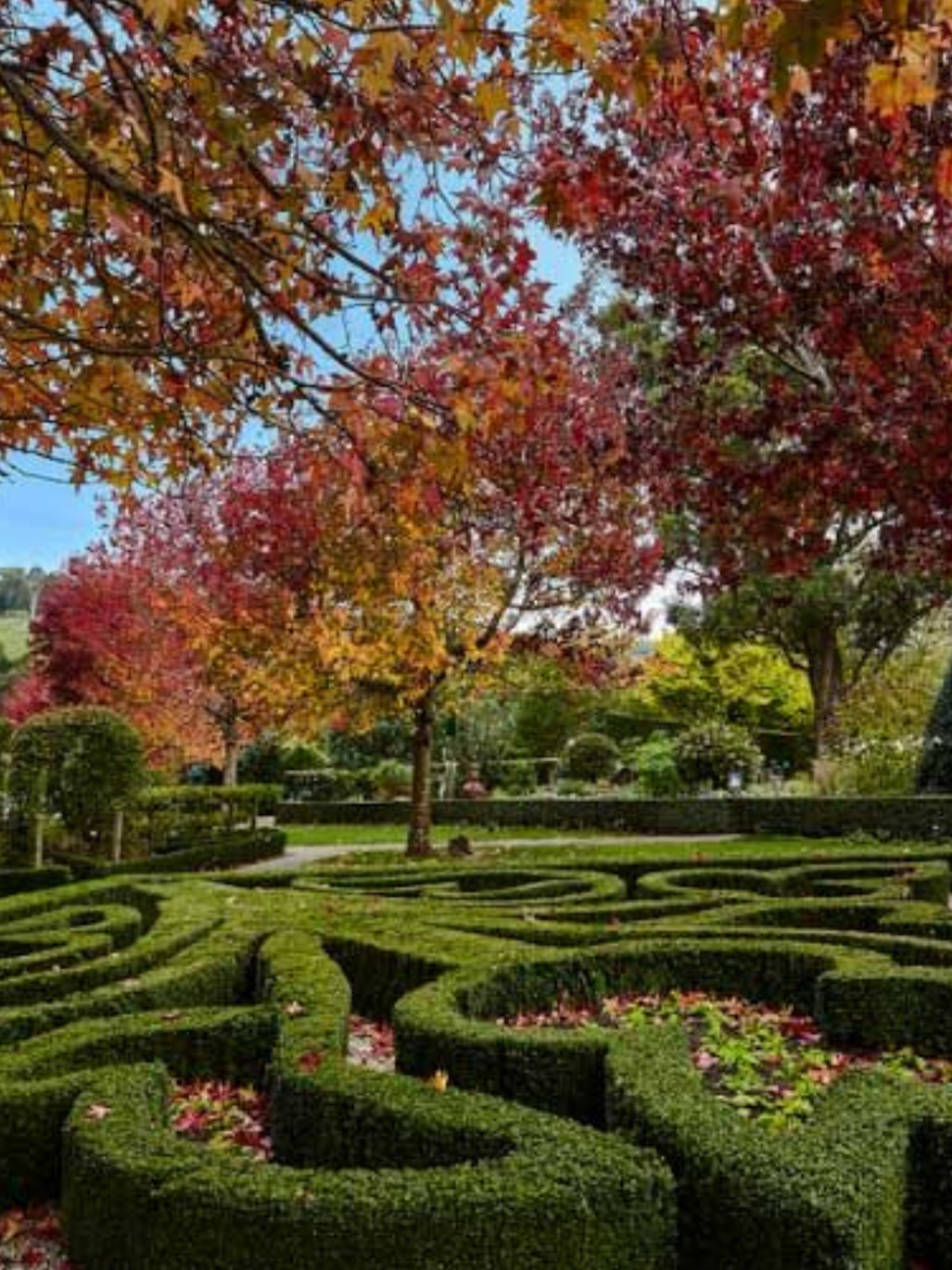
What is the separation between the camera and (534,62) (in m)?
4.14

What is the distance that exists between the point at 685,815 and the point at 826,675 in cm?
1038

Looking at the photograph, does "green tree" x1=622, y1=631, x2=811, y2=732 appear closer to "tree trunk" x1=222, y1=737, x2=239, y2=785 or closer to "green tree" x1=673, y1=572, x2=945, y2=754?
"green tree" x1=673, y1=572, x2=945, y2=754

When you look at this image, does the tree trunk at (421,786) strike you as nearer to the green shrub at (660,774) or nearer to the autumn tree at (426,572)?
the autumn tree at (426,572)

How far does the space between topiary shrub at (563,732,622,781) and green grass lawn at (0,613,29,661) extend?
34367mm

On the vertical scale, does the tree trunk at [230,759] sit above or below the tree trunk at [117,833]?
above

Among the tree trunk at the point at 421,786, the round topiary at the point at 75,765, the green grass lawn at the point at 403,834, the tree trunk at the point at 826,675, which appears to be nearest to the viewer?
the round topiary at the point at 75,765

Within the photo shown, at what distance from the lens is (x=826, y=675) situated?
27.2 meters

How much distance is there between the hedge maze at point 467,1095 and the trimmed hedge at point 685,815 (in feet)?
30.7

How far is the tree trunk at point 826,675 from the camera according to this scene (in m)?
27.1

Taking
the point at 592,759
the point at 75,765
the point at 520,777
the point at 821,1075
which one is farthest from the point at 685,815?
the point at 821,1075

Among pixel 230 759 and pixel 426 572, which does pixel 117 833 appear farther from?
pixel 230 759

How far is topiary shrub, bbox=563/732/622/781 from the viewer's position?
1025 inches

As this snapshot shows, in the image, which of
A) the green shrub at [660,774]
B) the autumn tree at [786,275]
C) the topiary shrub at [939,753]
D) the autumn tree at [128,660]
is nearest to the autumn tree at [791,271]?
the autumn tree at [786,275]

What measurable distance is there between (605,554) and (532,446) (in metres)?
1.68
